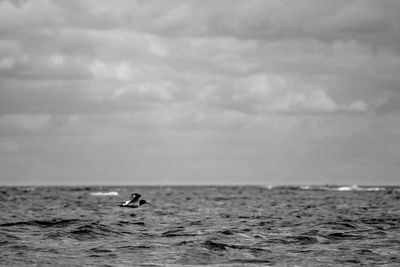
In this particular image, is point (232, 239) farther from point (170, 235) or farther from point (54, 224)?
point (54, 224)

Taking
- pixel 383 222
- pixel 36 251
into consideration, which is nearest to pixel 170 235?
pixel 36 251

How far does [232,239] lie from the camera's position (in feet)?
91.0

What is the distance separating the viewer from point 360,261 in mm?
22172

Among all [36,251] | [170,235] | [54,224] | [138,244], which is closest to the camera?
[36,251]

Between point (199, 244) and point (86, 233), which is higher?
point (86, 233)

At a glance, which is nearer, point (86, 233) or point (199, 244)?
point (199, 244)

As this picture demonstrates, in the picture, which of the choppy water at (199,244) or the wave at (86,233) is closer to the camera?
the choppy water at (199,244)

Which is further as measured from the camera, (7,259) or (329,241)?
(329,241)

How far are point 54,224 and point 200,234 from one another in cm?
924

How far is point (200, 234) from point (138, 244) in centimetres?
467

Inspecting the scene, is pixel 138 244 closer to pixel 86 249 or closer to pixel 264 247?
pixel 86 249

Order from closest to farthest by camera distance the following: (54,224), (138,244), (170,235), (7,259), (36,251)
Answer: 1. (7,259)
2. (36,251)
3. (138,244)
4. (170,235)
5. (54,224)

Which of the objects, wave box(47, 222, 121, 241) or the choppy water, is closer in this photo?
the choppy water

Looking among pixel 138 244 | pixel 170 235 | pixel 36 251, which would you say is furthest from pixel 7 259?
pixel 170 235
